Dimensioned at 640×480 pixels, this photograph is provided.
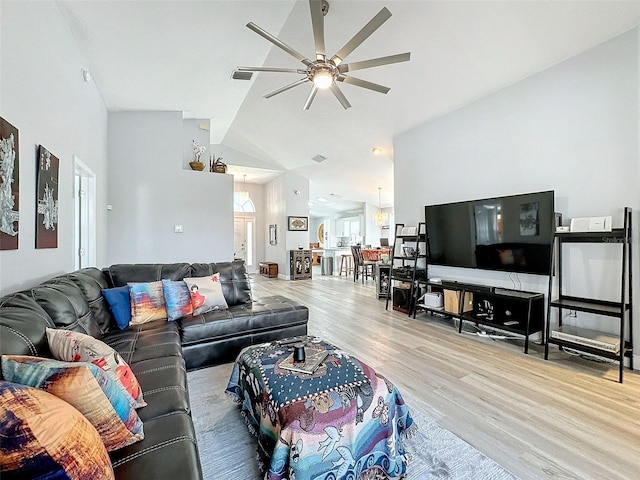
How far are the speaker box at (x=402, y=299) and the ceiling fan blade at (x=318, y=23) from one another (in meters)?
3.49

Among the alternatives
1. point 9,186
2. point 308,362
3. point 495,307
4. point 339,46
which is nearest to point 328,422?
point 308,362

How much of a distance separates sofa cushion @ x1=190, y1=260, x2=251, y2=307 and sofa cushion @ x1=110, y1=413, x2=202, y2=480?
2110mm

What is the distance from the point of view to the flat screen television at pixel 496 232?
3229 millimetres

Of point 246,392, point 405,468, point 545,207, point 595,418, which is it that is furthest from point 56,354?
point 545,207

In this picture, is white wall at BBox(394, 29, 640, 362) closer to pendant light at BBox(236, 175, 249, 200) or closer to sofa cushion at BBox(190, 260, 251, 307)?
sofa cushion at BBox(190, 260, 251, 307)

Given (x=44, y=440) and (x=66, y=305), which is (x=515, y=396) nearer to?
(x=44, y=440)

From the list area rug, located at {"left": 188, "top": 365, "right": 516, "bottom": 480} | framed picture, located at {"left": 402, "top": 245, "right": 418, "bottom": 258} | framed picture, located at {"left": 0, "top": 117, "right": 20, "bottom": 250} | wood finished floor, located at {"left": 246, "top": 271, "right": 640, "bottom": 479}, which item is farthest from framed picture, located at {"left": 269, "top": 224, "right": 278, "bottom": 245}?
framed picture, located at {"left": 0, "top": 117, "right": 20, "bottom": 250}

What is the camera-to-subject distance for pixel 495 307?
3.69 metres

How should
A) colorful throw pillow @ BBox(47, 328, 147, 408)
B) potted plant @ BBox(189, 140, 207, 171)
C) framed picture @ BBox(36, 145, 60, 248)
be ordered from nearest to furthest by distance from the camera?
colorful throw pillow @ BBox(47, 328, 147, 408) → framed picture @ BBox(36, 145, 60, 248) → potted plant @ BBox(189, 140, 207, 171)

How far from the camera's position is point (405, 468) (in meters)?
1.50

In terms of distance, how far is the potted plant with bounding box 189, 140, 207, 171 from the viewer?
5.45 meters

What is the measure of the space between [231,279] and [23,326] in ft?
6.94

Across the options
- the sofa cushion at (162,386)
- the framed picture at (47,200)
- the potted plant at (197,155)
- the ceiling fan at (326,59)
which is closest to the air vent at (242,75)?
the ceiling fan at (326,59)

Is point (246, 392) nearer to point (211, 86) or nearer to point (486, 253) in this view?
point (486, 253)
